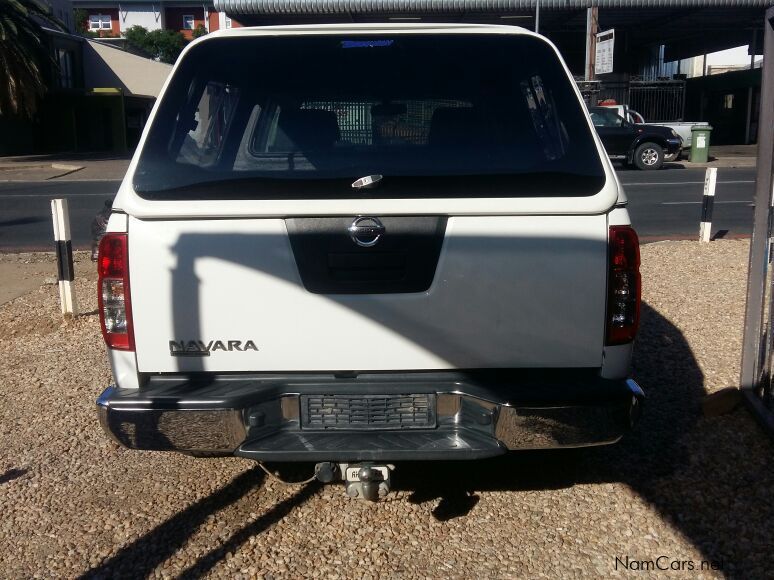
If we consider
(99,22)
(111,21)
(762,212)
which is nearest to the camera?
(762,212)

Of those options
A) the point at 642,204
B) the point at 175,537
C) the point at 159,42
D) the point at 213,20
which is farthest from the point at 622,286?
the point at 213,20

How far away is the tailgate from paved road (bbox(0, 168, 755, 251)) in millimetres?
8831

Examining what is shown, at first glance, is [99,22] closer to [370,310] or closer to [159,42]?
[159,42]

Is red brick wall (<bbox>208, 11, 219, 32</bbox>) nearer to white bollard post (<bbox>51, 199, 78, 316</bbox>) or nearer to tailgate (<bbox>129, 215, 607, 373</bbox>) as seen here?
white bollard post (<bbox>51, 199, 78, 316</bbox>)

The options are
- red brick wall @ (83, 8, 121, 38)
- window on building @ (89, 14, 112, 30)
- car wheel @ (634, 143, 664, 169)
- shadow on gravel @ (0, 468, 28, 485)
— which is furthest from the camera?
window on building @ (89, 14, 112, 30)

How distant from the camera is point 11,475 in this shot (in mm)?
4410

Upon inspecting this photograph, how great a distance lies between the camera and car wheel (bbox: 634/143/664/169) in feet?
78.0

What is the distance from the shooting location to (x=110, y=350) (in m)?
3.38

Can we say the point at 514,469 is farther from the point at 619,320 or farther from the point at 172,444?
the point at 172,444

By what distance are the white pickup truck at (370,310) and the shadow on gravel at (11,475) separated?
136 centimetres

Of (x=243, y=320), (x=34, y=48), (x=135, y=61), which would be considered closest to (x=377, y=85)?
(x=243, y=320)

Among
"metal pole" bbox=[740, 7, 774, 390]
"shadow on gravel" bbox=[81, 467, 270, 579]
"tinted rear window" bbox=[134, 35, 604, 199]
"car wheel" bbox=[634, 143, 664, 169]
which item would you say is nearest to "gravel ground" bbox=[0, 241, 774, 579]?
"shadow on gravel" bbox=[81, 467, 270, 579]

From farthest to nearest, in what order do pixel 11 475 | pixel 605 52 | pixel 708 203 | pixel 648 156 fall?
pixel 648 156, pixel 605 52, pixel 708 203, pixel 11 475

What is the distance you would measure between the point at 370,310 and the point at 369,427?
448 mm
